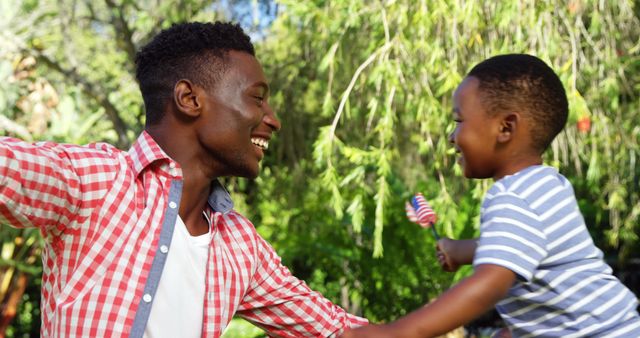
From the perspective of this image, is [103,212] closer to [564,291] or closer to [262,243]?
[262,243]

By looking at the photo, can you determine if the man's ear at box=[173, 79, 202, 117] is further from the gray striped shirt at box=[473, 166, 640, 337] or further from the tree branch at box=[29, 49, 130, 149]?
the tree branch at box=[29, 49, 130, 149]

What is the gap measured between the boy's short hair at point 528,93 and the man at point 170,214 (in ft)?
2.01

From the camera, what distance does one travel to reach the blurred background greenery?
467cm

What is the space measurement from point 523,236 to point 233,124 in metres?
0.82

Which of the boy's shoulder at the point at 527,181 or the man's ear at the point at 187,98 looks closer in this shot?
the boy's shoulder at the point at 527,181

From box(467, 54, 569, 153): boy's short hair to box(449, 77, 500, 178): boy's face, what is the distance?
0.02 meters

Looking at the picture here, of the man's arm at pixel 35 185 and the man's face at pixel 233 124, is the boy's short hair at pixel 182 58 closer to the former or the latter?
the man's face at pixel 233 124

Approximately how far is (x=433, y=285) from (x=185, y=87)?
5207 millimetres

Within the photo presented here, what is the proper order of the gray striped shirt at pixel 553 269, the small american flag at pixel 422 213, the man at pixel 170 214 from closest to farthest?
the gray striped shirt at pixel 553 269 → the man at pixel 170 214 → the small american flag at pixel 422 213

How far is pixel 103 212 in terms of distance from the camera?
2.09 m

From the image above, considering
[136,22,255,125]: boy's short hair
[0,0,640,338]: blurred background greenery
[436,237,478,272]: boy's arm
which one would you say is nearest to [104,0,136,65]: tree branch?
[0,0,640,338]: blurred background greenery

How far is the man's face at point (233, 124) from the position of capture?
7.56ft

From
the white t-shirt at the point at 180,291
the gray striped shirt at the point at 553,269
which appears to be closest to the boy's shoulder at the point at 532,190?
the gray striped shirt at the point at 553,269

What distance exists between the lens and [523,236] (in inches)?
73.7
